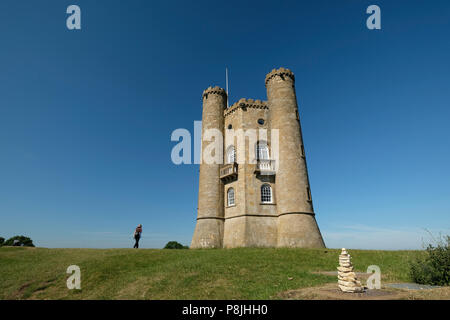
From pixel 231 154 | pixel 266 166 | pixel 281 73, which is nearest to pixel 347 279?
pixel 266 166

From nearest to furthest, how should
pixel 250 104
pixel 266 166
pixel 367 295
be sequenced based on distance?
pixel 367 295 → pixel 266 166 → pixel 250 104

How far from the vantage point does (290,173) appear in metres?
27.2

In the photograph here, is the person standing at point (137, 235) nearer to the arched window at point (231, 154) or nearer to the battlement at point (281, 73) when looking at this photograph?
the arched window at point (231, 154)

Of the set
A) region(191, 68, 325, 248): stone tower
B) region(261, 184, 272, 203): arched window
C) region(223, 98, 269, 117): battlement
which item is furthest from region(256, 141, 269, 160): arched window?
region(223, 98, 269, 117): battlement

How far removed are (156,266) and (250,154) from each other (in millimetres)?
16549

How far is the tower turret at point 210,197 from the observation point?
28.3 m

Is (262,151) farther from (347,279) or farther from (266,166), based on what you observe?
(347,279)

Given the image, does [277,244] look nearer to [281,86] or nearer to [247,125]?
[247,125]

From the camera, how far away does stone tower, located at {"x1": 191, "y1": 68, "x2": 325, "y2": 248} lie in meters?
26.0

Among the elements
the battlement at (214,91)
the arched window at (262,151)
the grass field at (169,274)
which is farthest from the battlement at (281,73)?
the grass field at (169,274)

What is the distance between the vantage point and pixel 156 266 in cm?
1588

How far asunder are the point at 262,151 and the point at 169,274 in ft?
62.7
